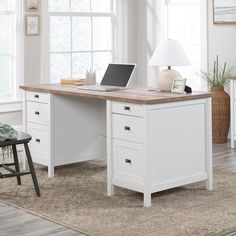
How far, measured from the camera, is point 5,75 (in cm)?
659

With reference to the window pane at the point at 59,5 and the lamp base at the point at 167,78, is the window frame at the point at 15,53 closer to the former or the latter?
the window pane at the point at 59,5

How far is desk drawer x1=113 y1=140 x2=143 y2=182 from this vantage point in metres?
4.33

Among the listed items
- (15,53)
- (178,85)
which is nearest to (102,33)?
(15,53)

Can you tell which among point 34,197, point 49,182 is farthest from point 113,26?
point 34,197

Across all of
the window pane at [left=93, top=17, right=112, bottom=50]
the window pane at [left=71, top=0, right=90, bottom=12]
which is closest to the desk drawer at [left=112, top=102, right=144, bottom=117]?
the window pane at [left=71, top=0, right=90, bottom=12]

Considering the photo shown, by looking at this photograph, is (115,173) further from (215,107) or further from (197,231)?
(215,107)

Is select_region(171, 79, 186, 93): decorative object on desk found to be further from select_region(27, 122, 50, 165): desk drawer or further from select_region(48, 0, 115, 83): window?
select_region(48, 0, 115, 83): window

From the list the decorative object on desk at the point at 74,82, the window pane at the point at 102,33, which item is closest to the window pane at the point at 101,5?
the window pane at the point at 102,33

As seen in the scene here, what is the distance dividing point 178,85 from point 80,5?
9.71 feet

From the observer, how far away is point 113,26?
25.1ft

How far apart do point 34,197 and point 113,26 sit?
361cm

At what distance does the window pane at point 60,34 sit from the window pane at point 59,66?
8 centimetres

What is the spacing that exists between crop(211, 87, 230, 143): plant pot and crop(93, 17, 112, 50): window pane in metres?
1.59

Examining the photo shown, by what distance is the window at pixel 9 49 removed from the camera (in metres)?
6.52
